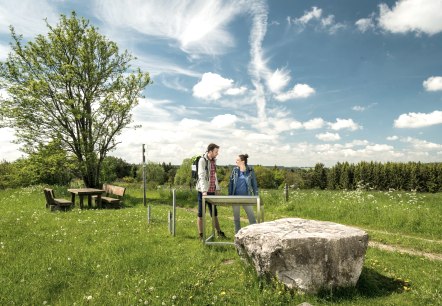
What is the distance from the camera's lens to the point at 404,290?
18.1 feet

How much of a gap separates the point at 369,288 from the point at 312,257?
4.40 ft

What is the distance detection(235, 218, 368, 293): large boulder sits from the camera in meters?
5.13

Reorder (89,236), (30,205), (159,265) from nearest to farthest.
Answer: (159,265) < (89,236) < (30,205)

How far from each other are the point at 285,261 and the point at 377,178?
12109cm

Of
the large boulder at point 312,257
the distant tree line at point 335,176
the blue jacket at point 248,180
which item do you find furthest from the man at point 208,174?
the distant tree line at point 335,176

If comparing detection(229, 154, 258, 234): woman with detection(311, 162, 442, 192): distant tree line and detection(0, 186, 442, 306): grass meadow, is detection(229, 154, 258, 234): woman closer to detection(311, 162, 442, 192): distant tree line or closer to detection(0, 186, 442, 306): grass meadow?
detection(0, 186, 442, 306): grass meadow

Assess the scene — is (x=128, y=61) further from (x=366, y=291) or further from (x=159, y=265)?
(x=366, y=291)

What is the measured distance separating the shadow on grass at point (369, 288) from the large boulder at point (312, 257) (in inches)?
4.2

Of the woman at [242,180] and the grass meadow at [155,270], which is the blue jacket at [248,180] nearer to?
the woman at [242,180]

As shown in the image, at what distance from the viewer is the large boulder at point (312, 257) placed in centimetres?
513

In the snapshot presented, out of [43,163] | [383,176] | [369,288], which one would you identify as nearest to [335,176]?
[383,176]

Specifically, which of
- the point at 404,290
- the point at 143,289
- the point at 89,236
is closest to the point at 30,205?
the point at 89,236

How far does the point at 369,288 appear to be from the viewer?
18.1 ft

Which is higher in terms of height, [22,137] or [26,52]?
[26,52]
